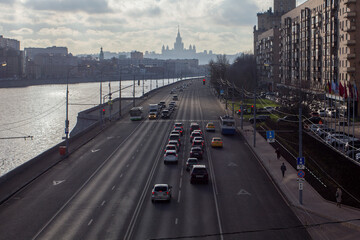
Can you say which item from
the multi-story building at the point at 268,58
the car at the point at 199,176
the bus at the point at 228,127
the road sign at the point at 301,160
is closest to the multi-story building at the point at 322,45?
the multi-story building at the point at 268,58

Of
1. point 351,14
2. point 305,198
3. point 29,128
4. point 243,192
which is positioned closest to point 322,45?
point 351,14

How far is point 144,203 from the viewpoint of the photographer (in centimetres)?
2700

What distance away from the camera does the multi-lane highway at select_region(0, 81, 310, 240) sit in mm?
21953

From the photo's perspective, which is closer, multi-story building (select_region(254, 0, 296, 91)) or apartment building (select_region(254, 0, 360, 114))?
apartment building (select_region(254, 0, 360, 114))

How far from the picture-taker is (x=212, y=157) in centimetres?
4266

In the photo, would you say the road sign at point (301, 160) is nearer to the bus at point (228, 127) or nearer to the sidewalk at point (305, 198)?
the sidewalk at point (305, 198)

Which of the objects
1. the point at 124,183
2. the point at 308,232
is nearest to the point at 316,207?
the point at 308,232

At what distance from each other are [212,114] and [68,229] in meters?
63.3

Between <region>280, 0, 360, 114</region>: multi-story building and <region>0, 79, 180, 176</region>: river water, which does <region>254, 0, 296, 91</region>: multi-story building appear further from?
<region>0, 79, 180, 176</region>: river water

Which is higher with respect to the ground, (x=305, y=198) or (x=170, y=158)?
(x=170, y=158)

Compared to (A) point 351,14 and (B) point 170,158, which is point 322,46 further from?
(B) point 170,158

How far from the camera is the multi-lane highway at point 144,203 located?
2195 cm

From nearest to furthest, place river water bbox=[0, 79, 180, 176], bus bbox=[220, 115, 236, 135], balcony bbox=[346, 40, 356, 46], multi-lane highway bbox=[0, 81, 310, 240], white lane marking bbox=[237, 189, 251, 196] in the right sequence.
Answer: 1. multi-lane highway bbox=[0, 81, 310, 240]
2. white lane marking bbox=[237, 189, 251, 196]
3. bus bbox=[220, 115, 236, 135]
4. river water bbox=[0, 79, 180, 176]
5. balcony bbox=[346, 40, 356, 46]

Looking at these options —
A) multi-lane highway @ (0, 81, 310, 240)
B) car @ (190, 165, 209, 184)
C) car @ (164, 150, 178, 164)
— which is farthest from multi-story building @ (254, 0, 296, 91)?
car @ (190, 165, 209, 184)
